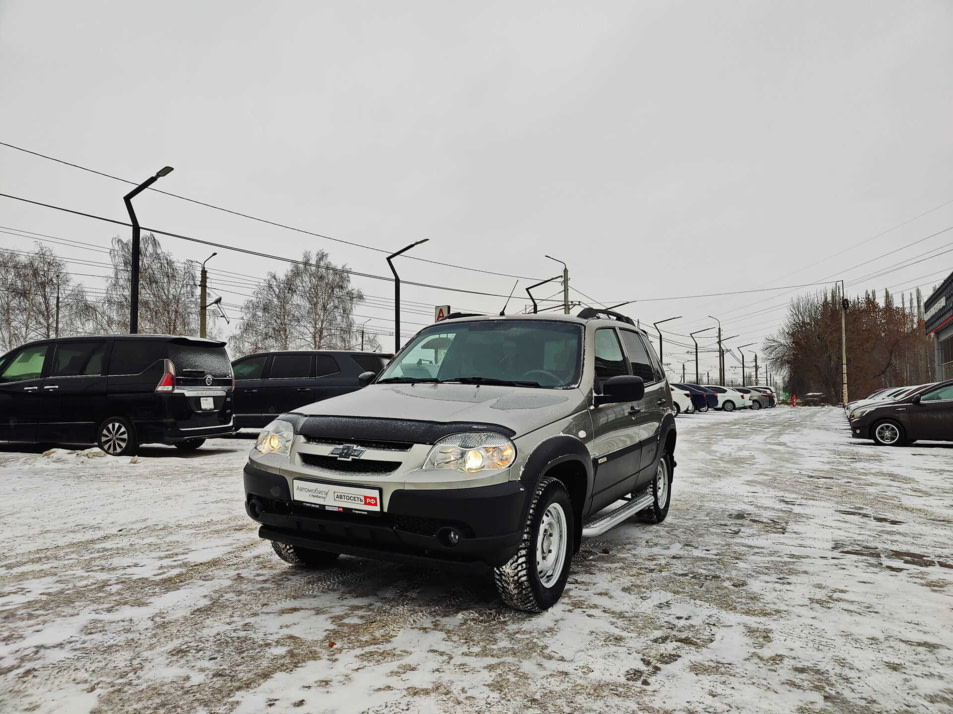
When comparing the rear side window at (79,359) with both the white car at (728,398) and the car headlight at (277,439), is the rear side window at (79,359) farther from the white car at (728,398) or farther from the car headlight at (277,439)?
the white car at (728,398)

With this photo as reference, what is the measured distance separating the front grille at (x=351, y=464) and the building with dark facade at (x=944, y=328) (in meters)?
50.0

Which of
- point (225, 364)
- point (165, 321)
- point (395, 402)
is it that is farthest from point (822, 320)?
point (395, 402)

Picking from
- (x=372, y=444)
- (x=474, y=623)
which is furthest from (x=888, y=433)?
(x=372, y=444)

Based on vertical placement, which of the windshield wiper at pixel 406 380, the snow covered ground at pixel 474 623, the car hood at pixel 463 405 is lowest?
the snow covered ground at pixel 474 623

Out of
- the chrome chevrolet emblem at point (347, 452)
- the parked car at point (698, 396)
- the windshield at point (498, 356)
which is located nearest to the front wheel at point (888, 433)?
the windshield at point (498, 356)

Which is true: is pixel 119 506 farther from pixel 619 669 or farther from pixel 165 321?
pixel 165 321

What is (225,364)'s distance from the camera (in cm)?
1052

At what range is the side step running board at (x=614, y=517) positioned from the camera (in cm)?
396

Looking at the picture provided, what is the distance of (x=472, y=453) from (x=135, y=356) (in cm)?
824

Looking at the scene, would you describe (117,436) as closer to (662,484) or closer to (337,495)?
(337,495)

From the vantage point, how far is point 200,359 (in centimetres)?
1002

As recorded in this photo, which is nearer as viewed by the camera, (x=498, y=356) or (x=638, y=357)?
A: (x=498, y=356)

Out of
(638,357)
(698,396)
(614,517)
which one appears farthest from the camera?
(698,396)

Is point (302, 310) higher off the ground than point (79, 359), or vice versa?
point (302, 310)
